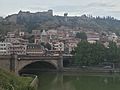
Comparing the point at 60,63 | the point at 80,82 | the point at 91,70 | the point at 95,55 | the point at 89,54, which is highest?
the point at 89,54

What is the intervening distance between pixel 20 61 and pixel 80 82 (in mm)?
8013

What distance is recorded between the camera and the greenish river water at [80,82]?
31358 millimetres

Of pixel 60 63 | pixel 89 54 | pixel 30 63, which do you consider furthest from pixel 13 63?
pixel 89 54

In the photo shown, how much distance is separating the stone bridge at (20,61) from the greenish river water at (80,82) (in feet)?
8.90

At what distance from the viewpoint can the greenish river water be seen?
3136cm

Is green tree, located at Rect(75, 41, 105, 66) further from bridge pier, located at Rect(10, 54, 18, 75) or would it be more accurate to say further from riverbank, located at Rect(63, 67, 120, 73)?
bridge pier, located at Rect(10, 54, 18, 75)

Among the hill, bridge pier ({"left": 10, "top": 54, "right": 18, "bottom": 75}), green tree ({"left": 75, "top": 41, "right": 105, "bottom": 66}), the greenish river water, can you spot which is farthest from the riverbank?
the hill

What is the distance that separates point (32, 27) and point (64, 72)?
56.0 metres

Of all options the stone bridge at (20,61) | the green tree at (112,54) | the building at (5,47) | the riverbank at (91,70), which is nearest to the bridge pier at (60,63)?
the stone bridge at (20,61)

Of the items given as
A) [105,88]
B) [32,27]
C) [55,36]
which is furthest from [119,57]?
[32,27]

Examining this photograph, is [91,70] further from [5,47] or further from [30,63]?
[5,47]

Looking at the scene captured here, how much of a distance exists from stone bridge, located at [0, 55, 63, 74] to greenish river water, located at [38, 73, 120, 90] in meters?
2.71

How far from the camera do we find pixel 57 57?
45.1 meters

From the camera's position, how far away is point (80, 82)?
35.3 meters
